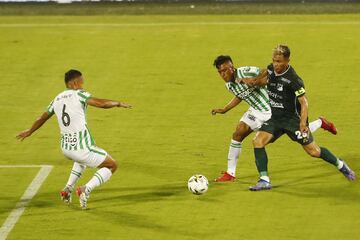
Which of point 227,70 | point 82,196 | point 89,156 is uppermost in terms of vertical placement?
point 227,70

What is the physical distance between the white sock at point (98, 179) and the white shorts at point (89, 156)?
14 centimetres

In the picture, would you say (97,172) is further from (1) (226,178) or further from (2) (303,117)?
(2) (303,117)

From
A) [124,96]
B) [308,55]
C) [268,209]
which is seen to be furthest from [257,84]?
[308,55]

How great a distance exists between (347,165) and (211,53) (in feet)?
30.4

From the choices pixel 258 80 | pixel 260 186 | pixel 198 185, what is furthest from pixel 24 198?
pixel 258 80

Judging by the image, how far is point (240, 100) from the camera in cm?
1802

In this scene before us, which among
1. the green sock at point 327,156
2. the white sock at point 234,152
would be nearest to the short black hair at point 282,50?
the green sock at point 327,156

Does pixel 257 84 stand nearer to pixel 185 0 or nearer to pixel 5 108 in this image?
pixel 5 108

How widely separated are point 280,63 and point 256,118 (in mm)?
1256

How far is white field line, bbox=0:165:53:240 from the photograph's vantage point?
636 inches

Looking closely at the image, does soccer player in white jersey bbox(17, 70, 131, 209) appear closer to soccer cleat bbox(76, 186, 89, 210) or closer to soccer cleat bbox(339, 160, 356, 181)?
soccer cleat bbox(76, 186, 89, 210)

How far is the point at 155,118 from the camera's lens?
23.6 m

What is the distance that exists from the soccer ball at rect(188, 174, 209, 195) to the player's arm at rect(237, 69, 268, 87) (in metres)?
1.62

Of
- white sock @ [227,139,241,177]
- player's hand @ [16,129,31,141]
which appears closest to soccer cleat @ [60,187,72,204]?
player's hand @ [16,129,31,141]
